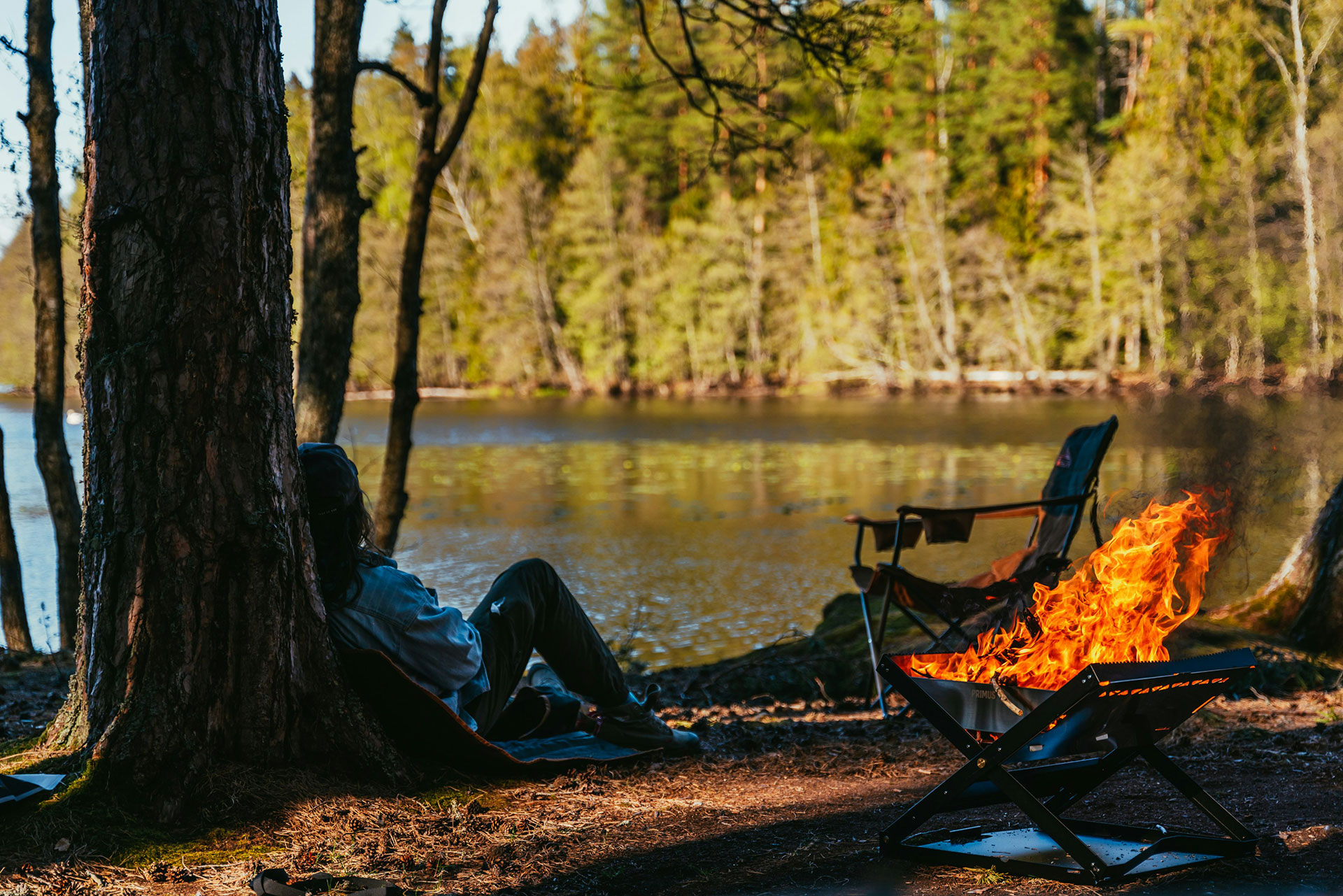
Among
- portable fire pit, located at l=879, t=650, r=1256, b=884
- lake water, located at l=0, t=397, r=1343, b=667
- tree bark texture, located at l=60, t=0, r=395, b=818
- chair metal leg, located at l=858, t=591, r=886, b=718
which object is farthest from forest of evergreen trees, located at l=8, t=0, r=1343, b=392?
portable fire pit, located at l=879, t=650, r=1256, b=884

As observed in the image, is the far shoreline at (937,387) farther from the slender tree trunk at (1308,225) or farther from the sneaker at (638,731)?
the sneaker at (638,731)

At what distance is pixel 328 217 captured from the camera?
5758 mm

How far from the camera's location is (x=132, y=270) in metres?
2.42

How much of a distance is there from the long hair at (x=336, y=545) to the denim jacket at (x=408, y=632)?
18 millimetres

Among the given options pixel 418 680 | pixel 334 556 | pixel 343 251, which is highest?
pixel 343 251

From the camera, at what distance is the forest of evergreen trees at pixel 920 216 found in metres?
28.1

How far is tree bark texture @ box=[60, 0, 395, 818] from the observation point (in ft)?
7.92

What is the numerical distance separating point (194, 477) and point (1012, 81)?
127ft

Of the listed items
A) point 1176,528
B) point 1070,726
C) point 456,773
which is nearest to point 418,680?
point 456,773

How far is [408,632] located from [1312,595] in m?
4.13

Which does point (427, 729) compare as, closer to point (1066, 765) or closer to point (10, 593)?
point (1066, 765)

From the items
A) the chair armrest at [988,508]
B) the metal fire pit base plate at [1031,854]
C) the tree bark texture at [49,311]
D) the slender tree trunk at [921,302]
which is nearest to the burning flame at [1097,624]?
the metal fire pit base plate at [1031,854]

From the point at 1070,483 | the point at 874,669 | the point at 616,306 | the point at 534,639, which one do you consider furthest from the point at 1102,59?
the point at 534,639

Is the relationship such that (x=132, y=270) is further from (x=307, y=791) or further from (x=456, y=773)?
(x=456, y=773)
